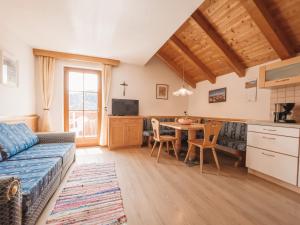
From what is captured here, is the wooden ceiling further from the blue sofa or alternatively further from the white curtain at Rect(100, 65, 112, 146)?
the blue sofa

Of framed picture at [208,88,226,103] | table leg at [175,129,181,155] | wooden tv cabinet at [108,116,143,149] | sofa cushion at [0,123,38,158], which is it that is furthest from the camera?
framed picture at [208,88,226,103]

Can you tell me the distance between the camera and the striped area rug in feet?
4.48

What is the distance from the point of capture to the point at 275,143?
2.11m

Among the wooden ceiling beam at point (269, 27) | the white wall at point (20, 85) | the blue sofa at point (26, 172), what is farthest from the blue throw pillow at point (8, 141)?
the wooden ceiling beam at point (269, 27)

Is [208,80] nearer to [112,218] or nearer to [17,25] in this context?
[112,218]

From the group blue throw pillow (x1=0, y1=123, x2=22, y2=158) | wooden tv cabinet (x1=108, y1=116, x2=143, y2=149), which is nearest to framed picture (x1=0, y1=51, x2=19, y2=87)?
blue throw pillow (x1=0, y1=123, x2=22, y2=158)

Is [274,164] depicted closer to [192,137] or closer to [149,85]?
[192,137]

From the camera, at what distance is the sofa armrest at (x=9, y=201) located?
844 millimetres

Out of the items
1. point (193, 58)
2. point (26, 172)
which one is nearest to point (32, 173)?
point (26, 172)

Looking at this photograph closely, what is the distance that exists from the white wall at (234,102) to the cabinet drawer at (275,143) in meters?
0.86

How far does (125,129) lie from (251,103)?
118 inches

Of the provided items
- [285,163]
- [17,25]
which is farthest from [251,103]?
[17,25]

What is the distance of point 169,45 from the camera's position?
409 cm

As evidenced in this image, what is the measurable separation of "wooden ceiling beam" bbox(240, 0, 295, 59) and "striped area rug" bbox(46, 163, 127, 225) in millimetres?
3099
